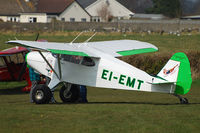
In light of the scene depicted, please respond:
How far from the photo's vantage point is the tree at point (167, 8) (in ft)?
281

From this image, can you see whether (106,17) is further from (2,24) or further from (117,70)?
(117,70)

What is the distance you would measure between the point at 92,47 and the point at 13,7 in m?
53.4

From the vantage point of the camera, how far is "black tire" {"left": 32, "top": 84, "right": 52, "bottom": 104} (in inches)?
520

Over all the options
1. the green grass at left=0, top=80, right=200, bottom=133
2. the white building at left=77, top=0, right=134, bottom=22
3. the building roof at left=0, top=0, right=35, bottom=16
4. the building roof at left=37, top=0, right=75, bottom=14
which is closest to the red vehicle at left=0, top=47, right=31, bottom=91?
the green grass at left=0, top=80, right=200, bottom=133

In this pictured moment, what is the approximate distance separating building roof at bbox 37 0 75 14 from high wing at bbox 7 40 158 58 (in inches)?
2108

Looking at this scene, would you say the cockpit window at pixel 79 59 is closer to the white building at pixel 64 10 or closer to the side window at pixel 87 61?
the side window at pixel 87 61

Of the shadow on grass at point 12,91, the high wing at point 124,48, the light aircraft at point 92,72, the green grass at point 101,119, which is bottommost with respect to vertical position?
the shadow on grass at point 12,91

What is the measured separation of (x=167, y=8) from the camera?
91750 mm

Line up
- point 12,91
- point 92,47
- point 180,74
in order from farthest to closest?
point 12,91 → point 92,47 → point 180,74

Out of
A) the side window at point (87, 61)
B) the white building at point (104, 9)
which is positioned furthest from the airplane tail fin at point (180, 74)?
the white building at point (104, 9)

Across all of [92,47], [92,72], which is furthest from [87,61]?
[92,47]

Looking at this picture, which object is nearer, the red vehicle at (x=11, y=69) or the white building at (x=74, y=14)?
the red vehicle at (x=11, y=69)

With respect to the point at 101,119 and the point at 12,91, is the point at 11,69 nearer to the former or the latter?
the point at 12,91

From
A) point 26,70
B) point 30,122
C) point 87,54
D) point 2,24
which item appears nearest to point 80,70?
point 87,54
